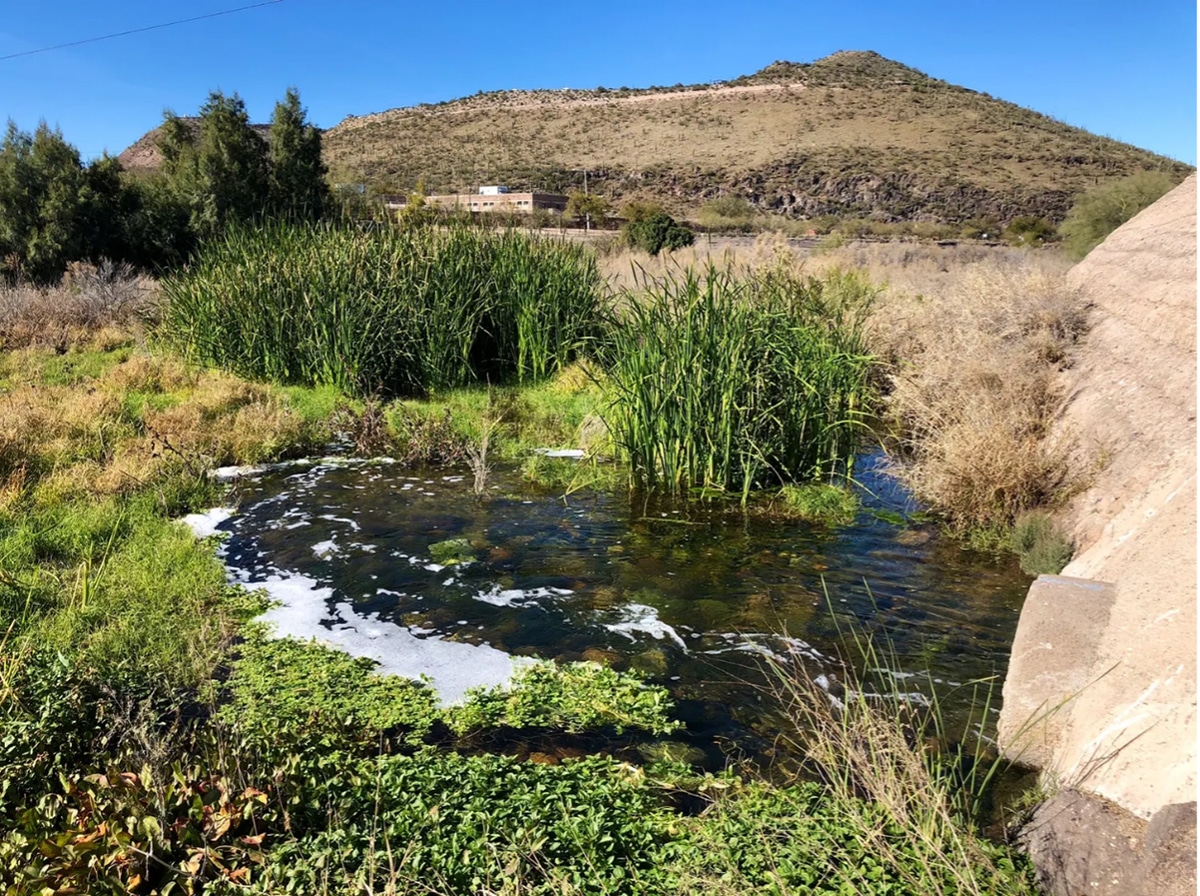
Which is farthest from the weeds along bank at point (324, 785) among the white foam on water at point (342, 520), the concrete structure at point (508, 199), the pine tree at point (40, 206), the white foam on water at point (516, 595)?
the concrete structure at point (508, 199)

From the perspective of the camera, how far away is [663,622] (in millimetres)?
4531

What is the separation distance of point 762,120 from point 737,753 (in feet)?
204

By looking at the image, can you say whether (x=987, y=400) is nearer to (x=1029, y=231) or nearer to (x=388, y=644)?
(x=388, y=644)

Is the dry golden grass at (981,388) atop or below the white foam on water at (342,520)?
atop

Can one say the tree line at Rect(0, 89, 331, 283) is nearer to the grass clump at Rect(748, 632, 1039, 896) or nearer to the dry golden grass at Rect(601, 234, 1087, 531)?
the dry golden grass at Rect(601, 234, 1087, 531)

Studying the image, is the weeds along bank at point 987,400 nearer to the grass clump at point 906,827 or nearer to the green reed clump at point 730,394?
the green reed clump at point 730,394

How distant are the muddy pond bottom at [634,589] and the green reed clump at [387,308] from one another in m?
3.19

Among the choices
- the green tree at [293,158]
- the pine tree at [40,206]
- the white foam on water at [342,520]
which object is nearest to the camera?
the white foam on water at [342,520]

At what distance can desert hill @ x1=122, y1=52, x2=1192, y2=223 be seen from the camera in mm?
44531

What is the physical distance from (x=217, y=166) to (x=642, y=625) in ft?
62.4

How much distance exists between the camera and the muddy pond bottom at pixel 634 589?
157 inches

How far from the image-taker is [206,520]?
6.14m

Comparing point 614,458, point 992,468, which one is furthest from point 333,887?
point 614,458

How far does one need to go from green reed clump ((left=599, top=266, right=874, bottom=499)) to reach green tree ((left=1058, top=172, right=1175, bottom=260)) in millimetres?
12496
